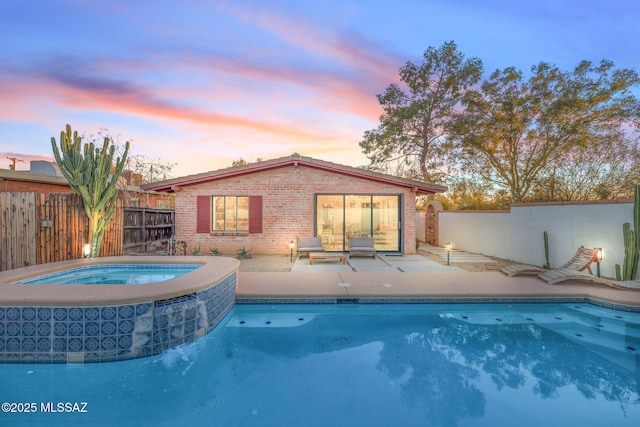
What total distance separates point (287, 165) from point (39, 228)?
7.63 m

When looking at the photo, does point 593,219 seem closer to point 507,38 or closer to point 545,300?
point 545,300

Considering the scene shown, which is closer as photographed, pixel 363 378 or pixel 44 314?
pixel 44 314

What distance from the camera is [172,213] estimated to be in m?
15.4

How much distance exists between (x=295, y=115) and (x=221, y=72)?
162 inches

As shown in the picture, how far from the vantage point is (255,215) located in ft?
41.0

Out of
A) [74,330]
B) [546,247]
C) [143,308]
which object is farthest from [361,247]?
[74,330]

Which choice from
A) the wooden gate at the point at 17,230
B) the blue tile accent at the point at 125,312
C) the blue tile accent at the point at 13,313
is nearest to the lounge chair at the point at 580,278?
the blue tile accent at the point at 125,312

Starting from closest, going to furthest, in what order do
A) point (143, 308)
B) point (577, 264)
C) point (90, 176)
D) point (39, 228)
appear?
point (143, 308) → point (39, 228) → point (577, 264) → point (90, 176)

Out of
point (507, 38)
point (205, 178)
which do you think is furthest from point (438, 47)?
point (205, 178)

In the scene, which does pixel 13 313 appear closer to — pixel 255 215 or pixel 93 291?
pixel 93 291

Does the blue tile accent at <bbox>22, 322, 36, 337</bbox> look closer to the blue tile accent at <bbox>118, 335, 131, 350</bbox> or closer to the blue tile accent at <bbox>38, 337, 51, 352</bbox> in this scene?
the blue tile accent at <bbox>38, 337, 51, 352</bbox>

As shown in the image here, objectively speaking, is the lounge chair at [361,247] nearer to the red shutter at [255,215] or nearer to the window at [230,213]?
the red shutter at [255,215]

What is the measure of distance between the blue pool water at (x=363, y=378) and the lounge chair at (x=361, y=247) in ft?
18.7

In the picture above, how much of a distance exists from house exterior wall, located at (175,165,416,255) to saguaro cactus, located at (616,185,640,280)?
20.5 ft
